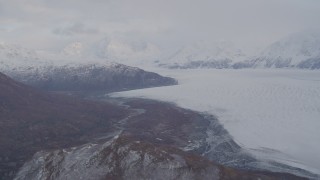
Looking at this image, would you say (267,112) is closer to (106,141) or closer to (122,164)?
(106,141)

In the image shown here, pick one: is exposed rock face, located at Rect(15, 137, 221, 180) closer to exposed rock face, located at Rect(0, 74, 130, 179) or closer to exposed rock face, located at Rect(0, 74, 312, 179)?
exposed rock face, located at Rect(0, 74, 312, 179)

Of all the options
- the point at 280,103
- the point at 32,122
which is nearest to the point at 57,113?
the point at 32,122

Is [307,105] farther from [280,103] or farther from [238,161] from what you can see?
[238,161]

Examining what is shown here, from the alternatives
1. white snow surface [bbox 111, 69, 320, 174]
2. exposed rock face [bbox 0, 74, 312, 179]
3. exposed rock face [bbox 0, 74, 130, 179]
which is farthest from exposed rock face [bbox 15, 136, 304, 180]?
white snow surface [bbox 111, 69, 320, 174]

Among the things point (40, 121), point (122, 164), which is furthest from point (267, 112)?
point (122, 164)

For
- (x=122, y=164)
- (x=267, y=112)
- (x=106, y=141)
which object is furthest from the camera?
(x=267, y=112)

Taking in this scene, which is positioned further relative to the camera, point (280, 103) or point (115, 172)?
point (280, 103)

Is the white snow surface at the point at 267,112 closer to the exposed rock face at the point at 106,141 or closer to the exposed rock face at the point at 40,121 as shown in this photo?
the exposed rock face at the point at 106,141

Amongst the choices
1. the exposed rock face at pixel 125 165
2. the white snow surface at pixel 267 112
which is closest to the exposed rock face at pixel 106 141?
the exposed rock face at pixel 125 165
